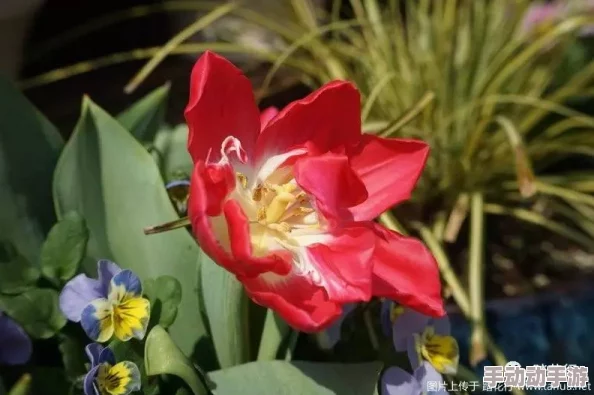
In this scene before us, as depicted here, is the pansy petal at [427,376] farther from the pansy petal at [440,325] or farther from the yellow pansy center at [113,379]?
the yellow pansy center at [113,379]

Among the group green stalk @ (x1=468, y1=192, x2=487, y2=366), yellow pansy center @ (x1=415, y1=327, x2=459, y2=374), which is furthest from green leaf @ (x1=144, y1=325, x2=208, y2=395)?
green stalk @ (x1=468, y1=192, x2=487, y2=366)

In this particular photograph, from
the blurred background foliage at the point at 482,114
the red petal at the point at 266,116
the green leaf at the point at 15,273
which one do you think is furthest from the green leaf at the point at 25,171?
the blurred background foliage at the point at 482,114

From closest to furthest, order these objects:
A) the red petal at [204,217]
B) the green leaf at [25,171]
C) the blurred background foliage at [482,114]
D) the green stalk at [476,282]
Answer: the red petal at [204,217] < the green leaf at [25,171] < the green stalk at [476,282] < the blurred background foliage at [482,114]

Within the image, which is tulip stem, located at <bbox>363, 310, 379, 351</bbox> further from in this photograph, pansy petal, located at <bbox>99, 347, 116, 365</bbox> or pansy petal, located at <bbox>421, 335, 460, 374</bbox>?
pansy petal, located at <bbox>99, 347, 116, 365</bbox>

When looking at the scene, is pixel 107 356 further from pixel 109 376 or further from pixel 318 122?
pixel 318 122

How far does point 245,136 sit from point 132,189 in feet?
0.28

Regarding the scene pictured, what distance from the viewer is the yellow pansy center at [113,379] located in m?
0.32

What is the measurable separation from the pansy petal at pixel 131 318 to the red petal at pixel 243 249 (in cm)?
7

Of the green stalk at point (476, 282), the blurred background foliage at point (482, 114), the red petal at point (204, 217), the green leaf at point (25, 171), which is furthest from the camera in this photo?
the blurred background foliage at point (482, 114)

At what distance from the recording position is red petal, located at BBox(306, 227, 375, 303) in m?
0.29

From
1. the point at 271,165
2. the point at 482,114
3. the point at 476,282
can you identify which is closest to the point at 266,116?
the point at 271,165

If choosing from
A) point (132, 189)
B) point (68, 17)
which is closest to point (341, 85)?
point (132, 189)

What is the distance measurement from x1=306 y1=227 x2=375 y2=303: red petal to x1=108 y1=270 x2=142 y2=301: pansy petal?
82mm

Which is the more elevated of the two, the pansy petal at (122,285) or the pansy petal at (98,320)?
the pansy petal at (122,285)
